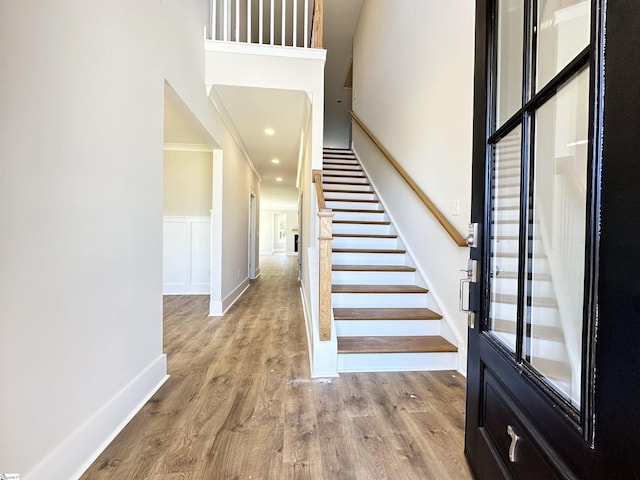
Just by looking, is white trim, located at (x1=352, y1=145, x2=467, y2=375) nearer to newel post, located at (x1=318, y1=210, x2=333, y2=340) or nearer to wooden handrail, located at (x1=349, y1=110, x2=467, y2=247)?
wooden handrail, located at (x1=349, y1=110, x2=467, y2=247)

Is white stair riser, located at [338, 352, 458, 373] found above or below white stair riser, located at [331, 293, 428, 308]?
below

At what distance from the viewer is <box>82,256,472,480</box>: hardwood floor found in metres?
1.28

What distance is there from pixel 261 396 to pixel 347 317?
88cm

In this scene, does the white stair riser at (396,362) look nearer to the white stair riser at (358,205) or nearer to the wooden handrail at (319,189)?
the wooden handrail at (319,189)

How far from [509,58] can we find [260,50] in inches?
104

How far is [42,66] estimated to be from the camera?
41.9 inches

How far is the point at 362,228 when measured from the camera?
11.8 ft

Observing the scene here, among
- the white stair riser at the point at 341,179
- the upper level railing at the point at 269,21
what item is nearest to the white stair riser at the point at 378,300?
the white stair riser at the point at 341,179

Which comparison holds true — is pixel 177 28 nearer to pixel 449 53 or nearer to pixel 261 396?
pixel 449 53

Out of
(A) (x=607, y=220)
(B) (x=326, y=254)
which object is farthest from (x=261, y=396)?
(A) (x=607, y=220)

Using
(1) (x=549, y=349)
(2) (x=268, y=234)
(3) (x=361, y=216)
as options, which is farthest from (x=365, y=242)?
(2) (x=268, y=234)

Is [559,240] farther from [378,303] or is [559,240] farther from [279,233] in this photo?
[279,233]

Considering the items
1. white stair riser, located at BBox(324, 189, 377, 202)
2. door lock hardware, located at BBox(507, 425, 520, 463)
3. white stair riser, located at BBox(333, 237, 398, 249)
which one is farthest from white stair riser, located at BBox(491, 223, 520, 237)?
white stair riser, located at BBox(324, 189, 377, 202)

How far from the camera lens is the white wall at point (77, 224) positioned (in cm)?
97
